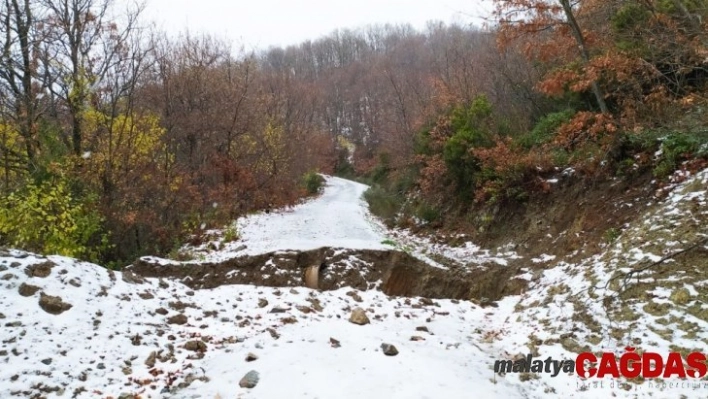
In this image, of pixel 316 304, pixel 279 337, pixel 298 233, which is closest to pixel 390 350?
pixel 279 337

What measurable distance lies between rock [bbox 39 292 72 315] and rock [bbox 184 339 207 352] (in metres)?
1.82

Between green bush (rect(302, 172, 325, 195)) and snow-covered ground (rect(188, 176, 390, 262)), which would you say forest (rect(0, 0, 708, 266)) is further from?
green bush (rect(302, 172, 325, 195))

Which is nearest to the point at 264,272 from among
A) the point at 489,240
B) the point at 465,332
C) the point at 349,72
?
the point at 465,332

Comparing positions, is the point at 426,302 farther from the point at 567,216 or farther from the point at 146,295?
the point at 146,295

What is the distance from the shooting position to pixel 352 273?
952 cm

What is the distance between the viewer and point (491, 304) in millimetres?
8125

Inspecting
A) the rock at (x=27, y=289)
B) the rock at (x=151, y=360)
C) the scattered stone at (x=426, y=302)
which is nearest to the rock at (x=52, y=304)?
the rock at (x=27, y=289)

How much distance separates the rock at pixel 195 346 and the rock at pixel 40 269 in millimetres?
2579

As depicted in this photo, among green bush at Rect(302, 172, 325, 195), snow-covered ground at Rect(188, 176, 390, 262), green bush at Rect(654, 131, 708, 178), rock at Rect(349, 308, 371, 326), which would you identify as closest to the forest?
green bush at Rect(654, 131, 708, 178)

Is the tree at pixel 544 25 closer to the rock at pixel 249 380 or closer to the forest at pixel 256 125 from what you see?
the forest at pixel 256 125

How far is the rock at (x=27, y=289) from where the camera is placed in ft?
19.5

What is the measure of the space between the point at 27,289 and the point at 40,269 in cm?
48

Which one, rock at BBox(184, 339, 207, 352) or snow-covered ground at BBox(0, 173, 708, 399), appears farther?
rock at BBox(184, 339, 207, 352)

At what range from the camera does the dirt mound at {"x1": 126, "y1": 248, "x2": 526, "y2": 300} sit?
917 cm
